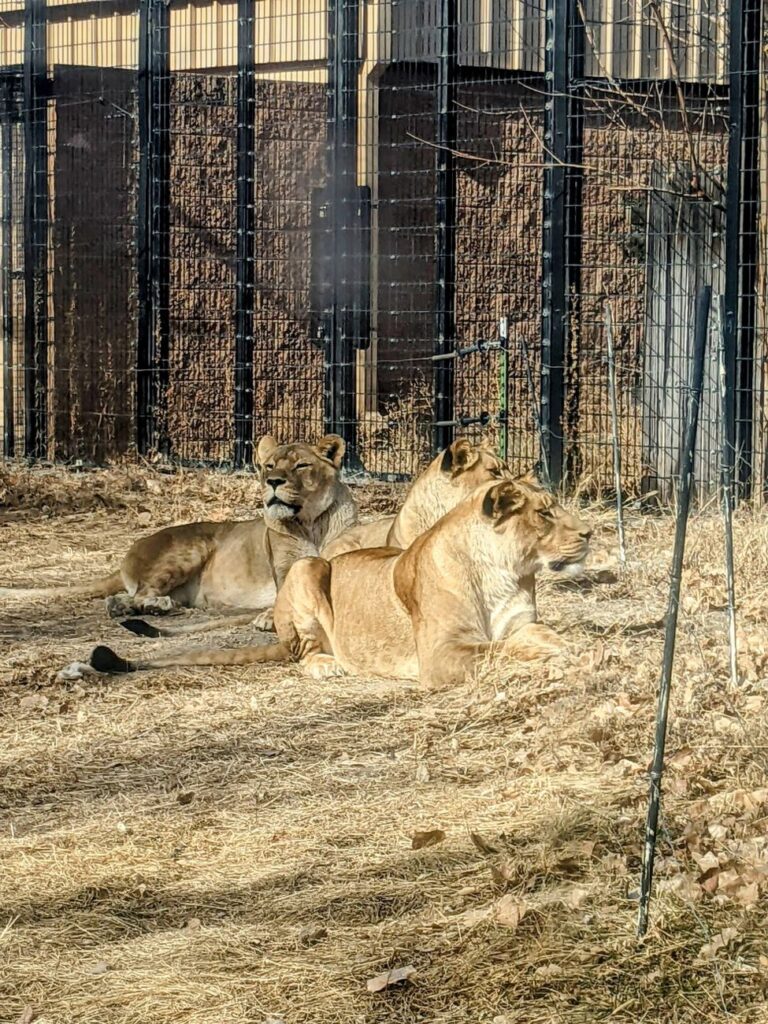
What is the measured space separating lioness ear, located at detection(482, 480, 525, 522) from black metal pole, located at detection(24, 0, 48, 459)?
8.59 metres

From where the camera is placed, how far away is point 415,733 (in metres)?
6.20

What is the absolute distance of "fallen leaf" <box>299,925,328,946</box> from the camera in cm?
438

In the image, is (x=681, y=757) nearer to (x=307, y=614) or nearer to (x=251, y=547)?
(x=307, y=614)

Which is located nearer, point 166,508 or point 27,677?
point 27,677

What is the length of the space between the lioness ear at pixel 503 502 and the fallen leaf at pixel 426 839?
206 centimetres

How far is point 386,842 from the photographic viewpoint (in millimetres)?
5086

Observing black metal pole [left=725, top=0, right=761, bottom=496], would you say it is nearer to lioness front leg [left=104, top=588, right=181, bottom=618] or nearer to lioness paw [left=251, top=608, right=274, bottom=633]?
lioness paw [left=251, top=608, right=274, bottom=633]

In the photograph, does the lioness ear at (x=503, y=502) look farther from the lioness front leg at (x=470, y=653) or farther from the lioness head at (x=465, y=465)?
the lioness head at (x=465, y=465)

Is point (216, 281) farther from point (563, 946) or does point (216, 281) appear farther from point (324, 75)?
point (563, 946)

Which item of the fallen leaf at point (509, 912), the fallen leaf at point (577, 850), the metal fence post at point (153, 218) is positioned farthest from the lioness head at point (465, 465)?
the metal fence post at point (153, 218)

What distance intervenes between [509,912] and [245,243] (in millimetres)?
9962

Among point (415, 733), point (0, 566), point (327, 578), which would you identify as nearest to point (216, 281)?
point (0, 566)

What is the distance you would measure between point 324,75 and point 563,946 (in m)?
11.3

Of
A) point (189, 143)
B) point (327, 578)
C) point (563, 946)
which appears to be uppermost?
point (189, 143)
